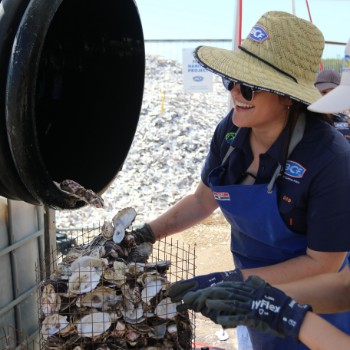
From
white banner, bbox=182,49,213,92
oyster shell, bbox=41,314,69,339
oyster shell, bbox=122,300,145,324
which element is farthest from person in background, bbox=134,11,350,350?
white banner, bbox=182,49,213,92

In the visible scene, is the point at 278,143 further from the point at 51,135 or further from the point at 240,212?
the point at 51,135

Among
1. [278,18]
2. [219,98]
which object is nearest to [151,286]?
[278,18]

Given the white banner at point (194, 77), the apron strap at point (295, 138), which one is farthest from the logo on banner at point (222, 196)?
the white banner at point (194, 77)

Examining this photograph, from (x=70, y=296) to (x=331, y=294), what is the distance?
94cm

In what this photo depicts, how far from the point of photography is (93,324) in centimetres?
171

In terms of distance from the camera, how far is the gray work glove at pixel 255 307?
1423 millimetres

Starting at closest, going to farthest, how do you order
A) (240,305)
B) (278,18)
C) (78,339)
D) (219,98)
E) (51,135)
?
(240,305) → (78,339) → (278,18) → (51,135) → (219,98)

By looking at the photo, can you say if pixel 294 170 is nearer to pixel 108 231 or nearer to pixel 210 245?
pixel 108 231

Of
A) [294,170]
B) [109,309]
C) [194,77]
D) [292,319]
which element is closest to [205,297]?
[292,319]

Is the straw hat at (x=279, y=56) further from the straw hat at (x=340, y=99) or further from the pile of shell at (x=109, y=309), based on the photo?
the pile of shell at (x=109, y=309)

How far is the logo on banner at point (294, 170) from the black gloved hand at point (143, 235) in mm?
668

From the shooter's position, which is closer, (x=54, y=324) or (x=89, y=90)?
(x=54, y=324)

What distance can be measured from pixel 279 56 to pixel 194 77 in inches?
282

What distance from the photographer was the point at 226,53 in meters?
2.06
